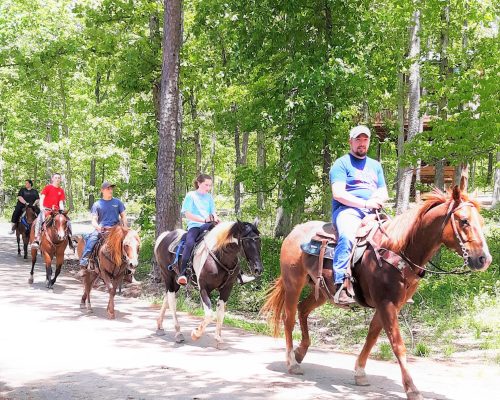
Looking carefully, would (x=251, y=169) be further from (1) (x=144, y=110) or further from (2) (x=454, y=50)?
(2) (x=454, y=50)

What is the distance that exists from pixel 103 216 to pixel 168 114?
380 centimetres

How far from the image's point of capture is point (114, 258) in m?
11.8

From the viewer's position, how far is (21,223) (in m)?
20.9

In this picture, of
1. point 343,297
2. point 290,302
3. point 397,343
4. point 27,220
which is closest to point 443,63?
point 290,302

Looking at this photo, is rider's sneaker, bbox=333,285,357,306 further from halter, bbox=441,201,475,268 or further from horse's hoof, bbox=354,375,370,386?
halter, bbox=441,201,475,268

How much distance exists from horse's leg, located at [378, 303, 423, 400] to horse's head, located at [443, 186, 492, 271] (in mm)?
1021

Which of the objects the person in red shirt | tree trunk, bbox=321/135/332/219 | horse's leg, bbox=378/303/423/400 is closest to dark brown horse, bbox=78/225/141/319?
the person in red shirt

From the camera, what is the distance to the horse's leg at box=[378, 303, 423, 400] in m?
5.98

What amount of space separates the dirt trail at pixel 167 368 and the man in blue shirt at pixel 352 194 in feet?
4.55

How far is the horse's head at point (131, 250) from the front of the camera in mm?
11273

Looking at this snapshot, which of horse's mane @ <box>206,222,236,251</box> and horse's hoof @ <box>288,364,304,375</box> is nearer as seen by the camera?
horse's hoof @ <box>288,364,304,375</box>

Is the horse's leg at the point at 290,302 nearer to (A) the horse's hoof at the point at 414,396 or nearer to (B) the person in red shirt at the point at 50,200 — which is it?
(A) the horse's hoof at the point at 414,396

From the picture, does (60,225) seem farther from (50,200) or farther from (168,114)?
(168,114)

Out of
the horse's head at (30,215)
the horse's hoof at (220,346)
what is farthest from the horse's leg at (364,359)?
the horse's head at (30,215)
